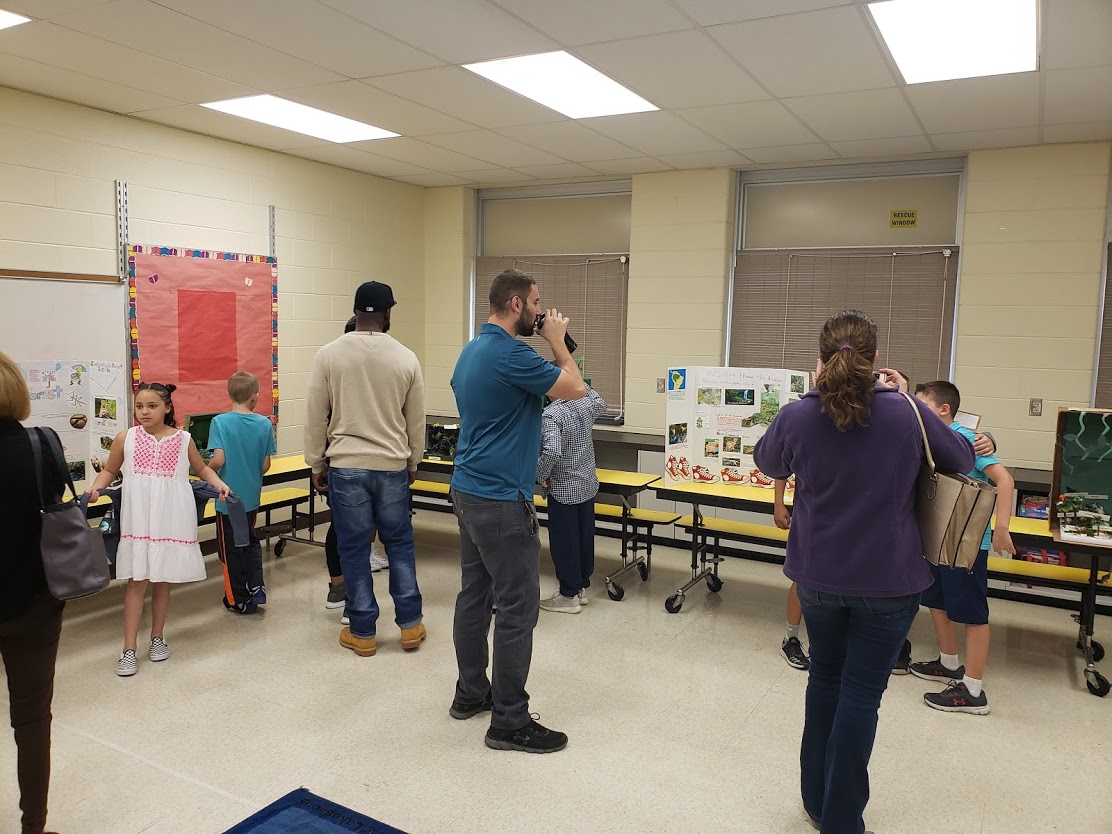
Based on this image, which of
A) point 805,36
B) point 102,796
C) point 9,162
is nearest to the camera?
point 102,796

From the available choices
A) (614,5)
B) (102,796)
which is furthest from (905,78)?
(102,796)

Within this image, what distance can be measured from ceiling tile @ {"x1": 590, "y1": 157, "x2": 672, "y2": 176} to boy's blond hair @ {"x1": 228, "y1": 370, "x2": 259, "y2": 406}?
2901mm

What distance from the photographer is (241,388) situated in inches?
165

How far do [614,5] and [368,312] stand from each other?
1.62m

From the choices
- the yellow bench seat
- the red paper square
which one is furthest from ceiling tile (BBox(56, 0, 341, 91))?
the yellow bench seat

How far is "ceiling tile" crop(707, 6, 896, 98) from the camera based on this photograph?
9.96ft

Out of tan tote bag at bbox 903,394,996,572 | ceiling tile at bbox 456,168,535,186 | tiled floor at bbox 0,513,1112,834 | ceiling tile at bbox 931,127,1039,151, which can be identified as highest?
ceiling tile at bbox 456,168,535,186

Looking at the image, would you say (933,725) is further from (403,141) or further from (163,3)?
(403,141)

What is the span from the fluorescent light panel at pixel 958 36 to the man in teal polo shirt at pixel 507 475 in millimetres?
1699

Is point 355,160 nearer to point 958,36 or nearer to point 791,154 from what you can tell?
point 791,154

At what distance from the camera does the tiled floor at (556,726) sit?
2.52m

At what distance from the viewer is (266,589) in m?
4.68

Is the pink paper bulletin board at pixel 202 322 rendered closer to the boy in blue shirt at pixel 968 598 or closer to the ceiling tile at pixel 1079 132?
the boy in blue shirt at pixel 968 598

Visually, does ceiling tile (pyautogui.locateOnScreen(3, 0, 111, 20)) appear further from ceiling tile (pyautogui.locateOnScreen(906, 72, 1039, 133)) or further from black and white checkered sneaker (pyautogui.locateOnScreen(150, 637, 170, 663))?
ceiling tile (pyautogui.locateOnScreen(906, 72, 1039, 133))
